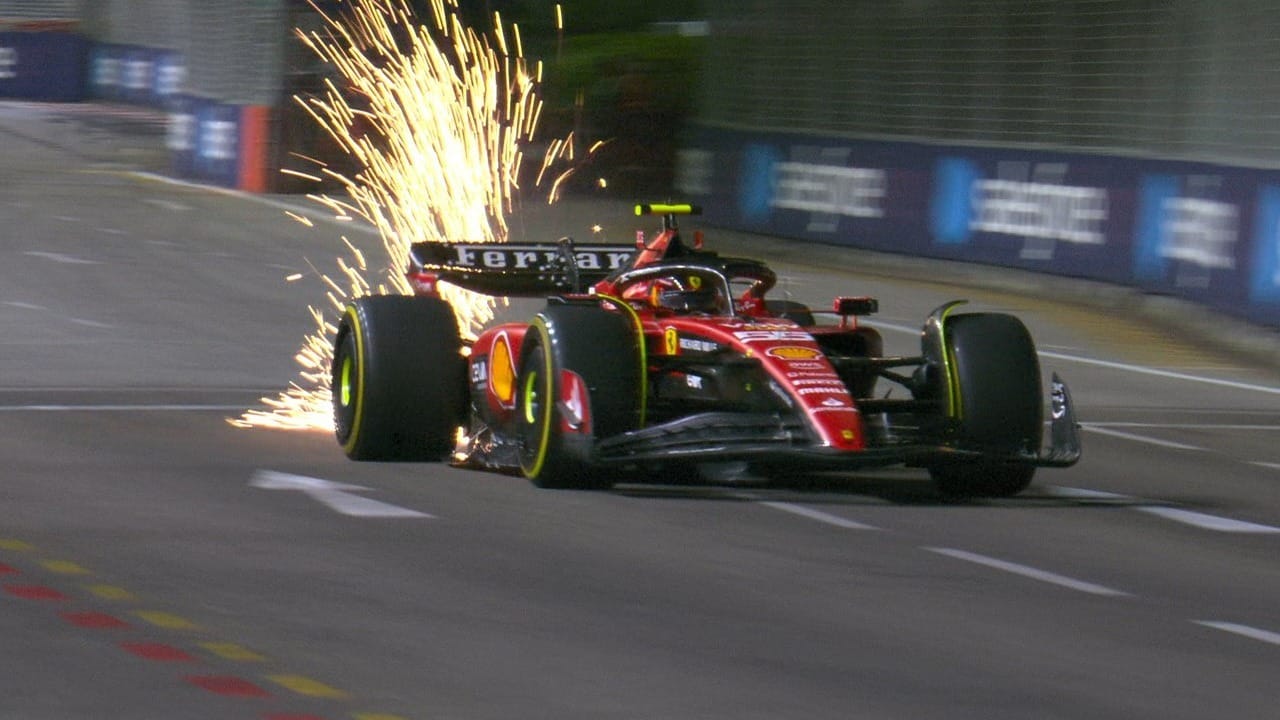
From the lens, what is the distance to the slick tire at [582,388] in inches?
394

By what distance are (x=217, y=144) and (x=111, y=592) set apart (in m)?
28.0

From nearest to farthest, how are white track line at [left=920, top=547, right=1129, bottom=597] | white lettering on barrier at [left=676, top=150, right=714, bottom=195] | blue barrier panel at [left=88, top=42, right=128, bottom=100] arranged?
white track line at [left=920, top=547, right=1129, bottom=597]
white lettering on barrier at [left=676, top=150, right=714, bottom=195]
blue barrier panel at [left=88, top=42, right=128, bottom=100]

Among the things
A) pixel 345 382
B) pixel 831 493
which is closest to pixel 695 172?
pixel 345 382

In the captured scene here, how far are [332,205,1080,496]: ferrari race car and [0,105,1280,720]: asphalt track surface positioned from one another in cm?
23

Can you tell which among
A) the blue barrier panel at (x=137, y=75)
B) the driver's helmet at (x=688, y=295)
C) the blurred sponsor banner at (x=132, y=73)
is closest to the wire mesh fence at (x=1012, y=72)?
the driver's helmet at (x=688, y=295)

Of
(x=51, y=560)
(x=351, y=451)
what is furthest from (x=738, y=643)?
(x=351, y=451)

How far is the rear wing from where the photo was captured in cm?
1228

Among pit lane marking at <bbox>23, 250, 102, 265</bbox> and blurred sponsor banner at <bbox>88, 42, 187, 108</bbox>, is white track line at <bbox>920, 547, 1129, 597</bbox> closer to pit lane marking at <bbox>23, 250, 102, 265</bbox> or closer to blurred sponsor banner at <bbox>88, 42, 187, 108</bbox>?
pit lane marking at <bbox>23, 250, 102, 265</bbox>

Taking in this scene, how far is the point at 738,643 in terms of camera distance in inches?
273

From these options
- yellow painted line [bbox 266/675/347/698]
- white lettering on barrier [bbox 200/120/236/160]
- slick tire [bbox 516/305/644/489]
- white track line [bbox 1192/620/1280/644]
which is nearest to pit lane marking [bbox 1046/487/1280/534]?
slick tire [bbox 516/305/644/489]

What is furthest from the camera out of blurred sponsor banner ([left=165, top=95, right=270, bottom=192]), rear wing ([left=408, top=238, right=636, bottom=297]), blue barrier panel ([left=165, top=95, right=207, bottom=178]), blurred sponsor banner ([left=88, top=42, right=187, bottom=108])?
blurred sponsor banner ([left=88, top=42, right=187, bottom=108])

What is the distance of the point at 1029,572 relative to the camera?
8.51 m

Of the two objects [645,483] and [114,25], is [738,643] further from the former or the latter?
[114,25]

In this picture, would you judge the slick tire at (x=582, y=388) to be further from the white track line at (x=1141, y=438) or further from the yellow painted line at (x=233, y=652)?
the white track line at (x=1141, y=438)
